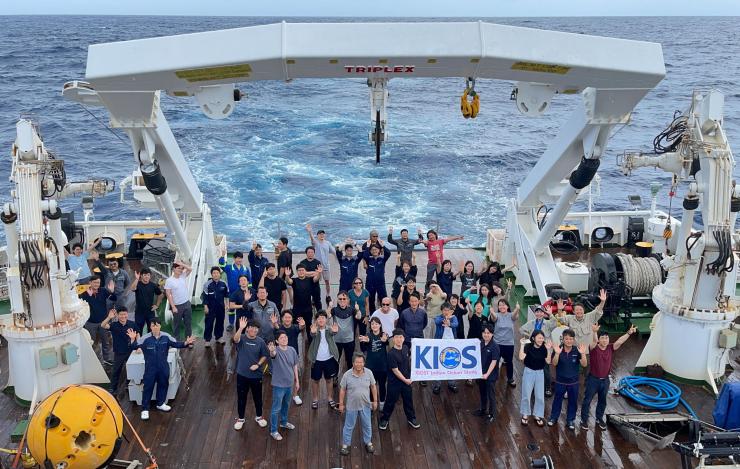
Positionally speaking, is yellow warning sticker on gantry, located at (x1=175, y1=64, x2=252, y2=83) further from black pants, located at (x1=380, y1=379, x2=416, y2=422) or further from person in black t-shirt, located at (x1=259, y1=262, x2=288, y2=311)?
black pants, located at (x1=380, y1=379, x2=416, y2=422)

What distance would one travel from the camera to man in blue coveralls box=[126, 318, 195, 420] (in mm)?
9148

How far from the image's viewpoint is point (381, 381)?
934 centimetres

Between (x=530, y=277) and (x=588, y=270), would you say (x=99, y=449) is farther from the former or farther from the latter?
(x=588, y=270)

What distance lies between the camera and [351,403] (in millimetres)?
8359

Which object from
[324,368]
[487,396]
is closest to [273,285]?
[324,368]

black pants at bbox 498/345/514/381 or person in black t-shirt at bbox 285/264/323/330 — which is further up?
person in black t-shirt at bbox 285/264/323/330

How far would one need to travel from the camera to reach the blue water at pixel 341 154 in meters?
23.3

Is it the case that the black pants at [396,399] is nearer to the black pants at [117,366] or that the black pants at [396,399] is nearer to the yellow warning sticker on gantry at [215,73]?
the black pants at [117,366]

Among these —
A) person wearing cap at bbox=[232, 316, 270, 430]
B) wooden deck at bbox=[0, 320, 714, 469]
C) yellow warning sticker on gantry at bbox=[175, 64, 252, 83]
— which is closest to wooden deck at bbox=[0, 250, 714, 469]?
wooden deck at bbox=[0, 320, 714, 469]

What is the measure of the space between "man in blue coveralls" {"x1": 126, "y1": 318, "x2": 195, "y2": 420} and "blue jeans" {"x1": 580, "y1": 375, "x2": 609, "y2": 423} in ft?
16.9

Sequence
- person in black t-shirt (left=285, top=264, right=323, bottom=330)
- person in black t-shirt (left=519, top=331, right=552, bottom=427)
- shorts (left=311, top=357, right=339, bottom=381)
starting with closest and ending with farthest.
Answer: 1. person in black t-shirt (left=519, top=331, right=552, bottom=427)
2. shorts (left=311, top=357, right=339, bottom=381)
3. person in black t-shirt (left=285, top=264, right=323, bottom=330)

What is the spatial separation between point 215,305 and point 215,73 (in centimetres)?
417

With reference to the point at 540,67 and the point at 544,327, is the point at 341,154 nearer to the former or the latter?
the point at 544,327

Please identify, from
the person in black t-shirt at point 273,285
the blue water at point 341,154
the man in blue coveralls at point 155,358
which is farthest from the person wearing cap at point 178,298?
the blue water at point 341,154
